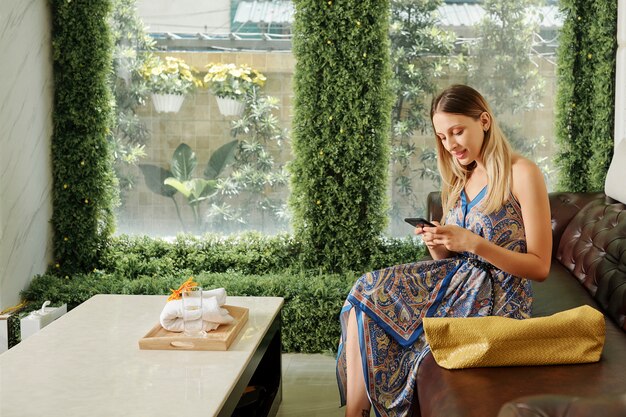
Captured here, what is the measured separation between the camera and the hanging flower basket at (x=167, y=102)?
514cm

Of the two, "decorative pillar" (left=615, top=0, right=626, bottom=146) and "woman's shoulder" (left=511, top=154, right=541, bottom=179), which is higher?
"decorative pillar" (left=615, top=0, right=626, bottom=146)

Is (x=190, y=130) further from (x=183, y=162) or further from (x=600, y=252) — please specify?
(x=600, y=252)

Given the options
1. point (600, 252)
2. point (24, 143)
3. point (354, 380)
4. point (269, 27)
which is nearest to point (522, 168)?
point (600, 252)

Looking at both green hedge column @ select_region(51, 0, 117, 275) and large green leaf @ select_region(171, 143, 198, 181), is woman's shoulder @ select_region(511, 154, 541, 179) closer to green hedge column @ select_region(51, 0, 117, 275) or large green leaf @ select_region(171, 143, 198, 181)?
large green leaf @ select_region(171, 143, 198, 181)

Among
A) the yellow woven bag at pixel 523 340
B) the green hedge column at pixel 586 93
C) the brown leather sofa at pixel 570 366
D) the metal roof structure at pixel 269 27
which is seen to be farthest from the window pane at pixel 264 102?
the yellow woven bag at pixel 523 340

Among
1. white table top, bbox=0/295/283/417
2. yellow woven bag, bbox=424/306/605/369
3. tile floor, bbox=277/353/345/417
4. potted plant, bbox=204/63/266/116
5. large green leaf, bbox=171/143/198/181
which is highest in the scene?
potted plant, bbox=204/63/266/116

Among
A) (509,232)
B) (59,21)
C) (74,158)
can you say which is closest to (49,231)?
(74,158)

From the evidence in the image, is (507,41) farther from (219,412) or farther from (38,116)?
(219,412)

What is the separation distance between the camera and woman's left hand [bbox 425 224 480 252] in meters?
2.67

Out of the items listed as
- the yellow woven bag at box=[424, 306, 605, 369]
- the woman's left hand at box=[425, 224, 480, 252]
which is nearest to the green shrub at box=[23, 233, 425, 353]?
the woman's left hand at box=[425, 224, 480, 252]

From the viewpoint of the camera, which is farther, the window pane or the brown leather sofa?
the window pane

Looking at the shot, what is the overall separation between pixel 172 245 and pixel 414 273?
2577 millimetres

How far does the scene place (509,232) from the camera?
2793mm

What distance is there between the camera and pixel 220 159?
5.17 m
